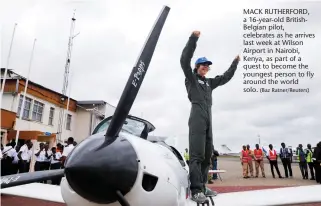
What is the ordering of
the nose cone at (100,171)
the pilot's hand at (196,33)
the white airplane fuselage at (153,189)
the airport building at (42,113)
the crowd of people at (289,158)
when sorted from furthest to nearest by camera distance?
the airport building at (42,113) < the crowd of people at (289,158) < the pilot's hand at (196,33) < the white airplane fuselage at (153,189) < the nose cone at (100,171)

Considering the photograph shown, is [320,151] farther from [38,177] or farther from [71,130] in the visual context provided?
[71,130]

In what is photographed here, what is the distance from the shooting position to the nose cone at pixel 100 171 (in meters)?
2.26

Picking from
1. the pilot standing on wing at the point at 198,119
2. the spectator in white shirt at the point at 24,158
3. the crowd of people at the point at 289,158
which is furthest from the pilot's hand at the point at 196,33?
the crowd of people at the point at 289,158

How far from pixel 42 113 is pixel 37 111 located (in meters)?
0.45

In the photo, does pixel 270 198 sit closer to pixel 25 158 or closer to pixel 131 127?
pixel 131 127

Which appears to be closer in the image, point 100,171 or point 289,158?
point 100,171

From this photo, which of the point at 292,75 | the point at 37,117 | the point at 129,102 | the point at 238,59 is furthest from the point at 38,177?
the point at 37,117

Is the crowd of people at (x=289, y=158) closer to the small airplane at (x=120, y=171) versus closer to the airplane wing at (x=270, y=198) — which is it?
the airplane wing at (x=270, y=198)

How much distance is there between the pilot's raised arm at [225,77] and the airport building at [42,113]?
1325 cm

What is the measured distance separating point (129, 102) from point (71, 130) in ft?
82.5

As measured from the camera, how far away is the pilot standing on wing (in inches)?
135

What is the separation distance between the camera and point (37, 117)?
22656 millimetres

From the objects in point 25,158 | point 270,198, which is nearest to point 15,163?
point 25,158

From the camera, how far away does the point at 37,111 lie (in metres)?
22.7
